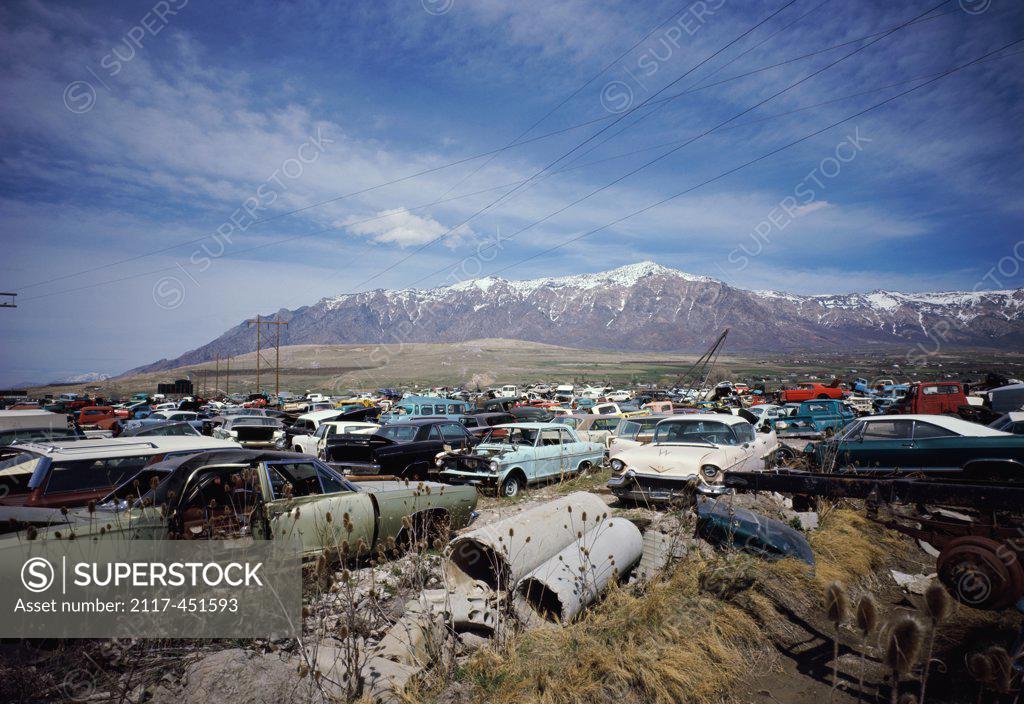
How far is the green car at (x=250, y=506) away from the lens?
5035 mm

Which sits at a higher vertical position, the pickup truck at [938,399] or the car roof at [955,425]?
the car roof at [955,425]

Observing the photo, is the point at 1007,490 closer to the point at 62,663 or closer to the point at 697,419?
the point at 697,419

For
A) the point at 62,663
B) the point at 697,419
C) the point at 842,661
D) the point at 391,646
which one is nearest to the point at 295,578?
the point at 391,646

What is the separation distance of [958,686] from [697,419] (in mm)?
6661

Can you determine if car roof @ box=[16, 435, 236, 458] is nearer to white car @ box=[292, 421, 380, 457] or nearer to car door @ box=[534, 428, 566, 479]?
car door @ box=[534, 428, 566, 479]

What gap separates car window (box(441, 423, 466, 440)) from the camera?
45.5 ft

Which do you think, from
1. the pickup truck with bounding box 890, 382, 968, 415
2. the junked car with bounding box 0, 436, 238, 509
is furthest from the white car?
the pickup truck with bounding box 890, 382, 968, 415

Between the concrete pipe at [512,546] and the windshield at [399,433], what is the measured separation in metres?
7.32

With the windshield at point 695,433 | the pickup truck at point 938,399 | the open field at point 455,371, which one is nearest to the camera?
the windshield at point 695,433

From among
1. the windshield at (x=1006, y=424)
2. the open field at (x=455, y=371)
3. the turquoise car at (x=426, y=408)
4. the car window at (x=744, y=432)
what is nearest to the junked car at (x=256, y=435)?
the turquoise car at (x=426, y=408)

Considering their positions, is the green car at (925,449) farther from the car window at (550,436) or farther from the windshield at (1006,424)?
the car window at (550,436)

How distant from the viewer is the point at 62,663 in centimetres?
369

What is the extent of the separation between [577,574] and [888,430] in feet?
29.3

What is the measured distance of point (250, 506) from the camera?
18.9 feet
